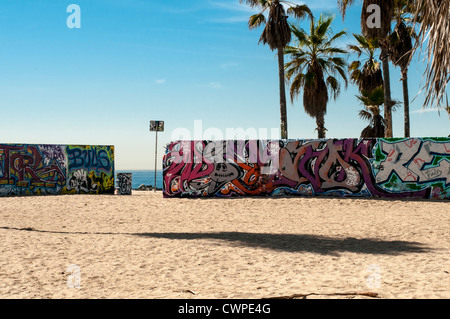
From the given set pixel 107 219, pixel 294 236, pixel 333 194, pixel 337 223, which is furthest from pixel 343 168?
pixel 107 219

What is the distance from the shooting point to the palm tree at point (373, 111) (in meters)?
24.0

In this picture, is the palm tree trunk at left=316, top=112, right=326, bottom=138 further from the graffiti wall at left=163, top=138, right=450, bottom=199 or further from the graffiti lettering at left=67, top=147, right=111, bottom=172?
the graffiti lettering at left=67, top=147, right=111, bottom=172

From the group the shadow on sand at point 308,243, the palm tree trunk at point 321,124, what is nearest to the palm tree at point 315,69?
the palm tree trunk at point 321,124

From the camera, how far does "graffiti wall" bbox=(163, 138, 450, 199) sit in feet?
50.8

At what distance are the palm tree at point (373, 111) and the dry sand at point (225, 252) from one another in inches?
445

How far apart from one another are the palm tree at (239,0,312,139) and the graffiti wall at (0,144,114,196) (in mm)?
8905

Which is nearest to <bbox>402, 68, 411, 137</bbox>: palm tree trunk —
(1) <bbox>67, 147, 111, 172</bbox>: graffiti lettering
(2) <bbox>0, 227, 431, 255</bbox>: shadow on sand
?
(1) <bbox>67, 147, 111, 172</bbox>: graffiti lettering

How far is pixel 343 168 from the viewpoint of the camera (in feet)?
52.3

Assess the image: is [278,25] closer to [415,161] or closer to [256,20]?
[256,20]

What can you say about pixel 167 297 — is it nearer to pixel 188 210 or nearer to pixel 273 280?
pixel 273 280

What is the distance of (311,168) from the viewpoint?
16.2 metres

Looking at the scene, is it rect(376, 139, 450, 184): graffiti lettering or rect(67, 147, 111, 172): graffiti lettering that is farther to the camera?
rect(67, 147, 111, 172): graffiti lettering

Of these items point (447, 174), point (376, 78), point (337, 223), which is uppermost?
point (376, 78)

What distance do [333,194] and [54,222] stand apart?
9.72m
